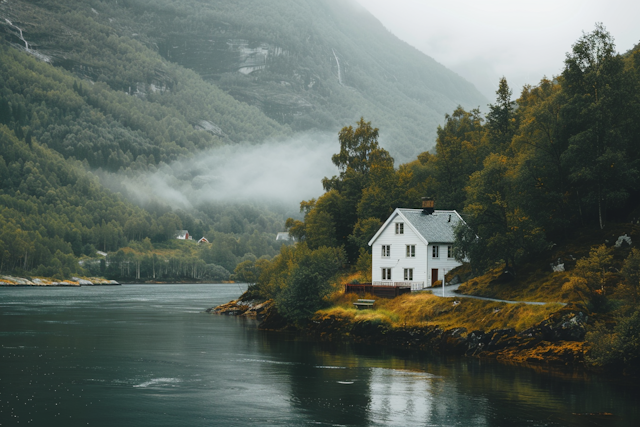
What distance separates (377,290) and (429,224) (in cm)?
1156

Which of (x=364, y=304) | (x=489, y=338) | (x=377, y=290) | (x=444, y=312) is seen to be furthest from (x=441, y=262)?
(x=489, y=338)

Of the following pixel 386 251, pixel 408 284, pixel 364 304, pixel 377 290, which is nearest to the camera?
pixel 364 304

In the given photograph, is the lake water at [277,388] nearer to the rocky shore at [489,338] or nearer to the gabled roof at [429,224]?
the rocky shore at [489,338]

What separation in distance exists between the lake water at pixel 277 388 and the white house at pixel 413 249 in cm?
1708

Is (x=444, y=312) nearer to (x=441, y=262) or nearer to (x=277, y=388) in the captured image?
(x=441, y=262)

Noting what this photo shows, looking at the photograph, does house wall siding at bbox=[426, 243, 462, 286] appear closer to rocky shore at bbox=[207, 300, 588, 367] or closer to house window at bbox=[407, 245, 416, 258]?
house window at bbox=[407, 245, 416, 258]

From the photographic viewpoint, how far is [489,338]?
60.9m

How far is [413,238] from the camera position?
274ft

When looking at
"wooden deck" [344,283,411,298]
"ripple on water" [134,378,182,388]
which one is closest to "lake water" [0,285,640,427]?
"ripple on water" [134,378,182,388]

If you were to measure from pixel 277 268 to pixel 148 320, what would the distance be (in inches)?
866

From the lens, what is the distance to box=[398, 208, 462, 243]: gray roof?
83.2m

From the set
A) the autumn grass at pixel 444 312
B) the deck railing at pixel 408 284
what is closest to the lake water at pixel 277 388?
the autumn grass at pixel 444 312

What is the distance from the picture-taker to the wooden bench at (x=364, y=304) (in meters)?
79.3

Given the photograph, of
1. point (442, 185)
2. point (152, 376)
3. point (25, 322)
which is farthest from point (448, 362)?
point (25, 322)
